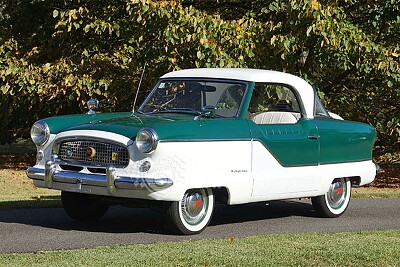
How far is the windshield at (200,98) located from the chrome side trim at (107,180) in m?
1.41

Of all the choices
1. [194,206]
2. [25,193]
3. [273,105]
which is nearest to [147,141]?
[194,206]

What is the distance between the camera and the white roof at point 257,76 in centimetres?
1133

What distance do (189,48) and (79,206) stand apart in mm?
7317

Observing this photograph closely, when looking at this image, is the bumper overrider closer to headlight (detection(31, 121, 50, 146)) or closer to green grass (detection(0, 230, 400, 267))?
headlight (detection(31, 121, 50, 146))

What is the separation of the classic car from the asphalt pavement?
0.92ft

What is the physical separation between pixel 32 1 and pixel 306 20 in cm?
778

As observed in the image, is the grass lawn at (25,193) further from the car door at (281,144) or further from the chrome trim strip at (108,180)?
the car door at (281,144)

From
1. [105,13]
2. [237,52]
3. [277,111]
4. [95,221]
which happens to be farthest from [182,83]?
[105,13]

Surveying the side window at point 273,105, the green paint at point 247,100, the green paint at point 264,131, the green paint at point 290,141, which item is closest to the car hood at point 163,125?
the green paint at point 264,131

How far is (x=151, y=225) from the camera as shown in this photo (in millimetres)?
11055

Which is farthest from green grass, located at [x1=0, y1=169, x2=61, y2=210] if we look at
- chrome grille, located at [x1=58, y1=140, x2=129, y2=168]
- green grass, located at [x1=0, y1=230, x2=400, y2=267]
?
green grass, located at [x1=0, y1=230, x2=400, y2=267]

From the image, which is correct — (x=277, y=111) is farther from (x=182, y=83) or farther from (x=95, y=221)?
(x=95, y=221)

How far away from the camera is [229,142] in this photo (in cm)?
1041

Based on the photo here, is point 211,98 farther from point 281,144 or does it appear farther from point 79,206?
point 79,206
